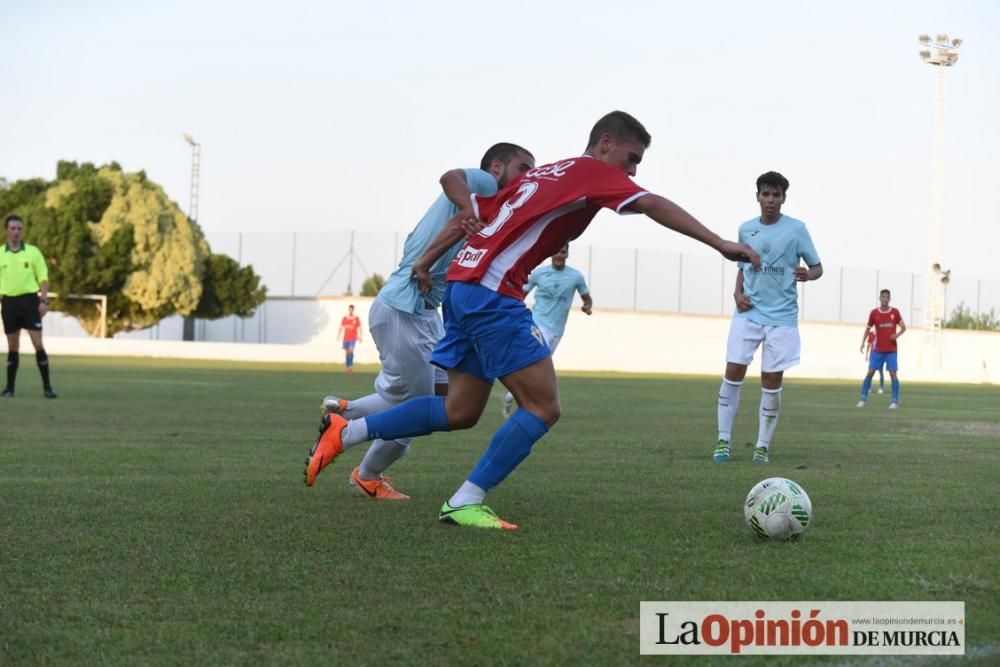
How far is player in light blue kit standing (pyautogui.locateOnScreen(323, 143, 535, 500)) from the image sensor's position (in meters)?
6.83

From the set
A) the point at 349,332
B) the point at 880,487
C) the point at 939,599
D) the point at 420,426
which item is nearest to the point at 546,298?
the point at 880,487

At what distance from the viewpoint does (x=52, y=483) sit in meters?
7.31

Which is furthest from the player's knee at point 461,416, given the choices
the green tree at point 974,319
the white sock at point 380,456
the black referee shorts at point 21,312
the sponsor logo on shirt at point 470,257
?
the green tree at point 974,319

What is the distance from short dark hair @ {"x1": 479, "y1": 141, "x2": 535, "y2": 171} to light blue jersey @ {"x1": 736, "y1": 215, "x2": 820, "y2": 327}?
3.98 m

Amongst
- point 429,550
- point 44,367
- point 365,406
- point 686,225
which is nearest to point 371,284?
point 44,367

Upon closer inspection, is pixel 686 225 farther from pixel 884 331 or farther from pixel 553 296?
pixel 884 331

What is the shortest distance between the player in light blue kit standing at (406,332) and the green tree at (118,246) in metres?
54.6

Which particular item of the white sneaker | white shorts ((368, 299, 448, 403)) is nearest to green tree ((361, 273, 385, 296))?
the white sneaker

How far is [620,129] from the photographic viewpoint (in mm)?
5828

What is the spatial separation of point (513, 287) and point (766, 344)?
5050mm

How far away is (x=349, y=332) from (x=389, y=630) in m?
35.0

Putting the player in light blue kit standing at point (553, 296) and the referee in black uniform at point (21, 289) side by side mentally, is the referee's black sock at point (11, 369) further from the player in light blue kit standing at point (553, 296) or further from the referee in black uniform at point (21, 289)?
the player in light blue kit standing at point (553, 296)

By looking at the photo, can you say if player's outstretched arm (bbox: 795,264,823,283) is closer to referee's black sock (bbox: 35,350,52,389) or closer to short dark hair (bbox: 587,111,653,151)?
short dark hair (bbox: 587,111,653,151)

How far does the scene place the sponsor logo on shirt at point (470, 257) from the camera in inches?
229
